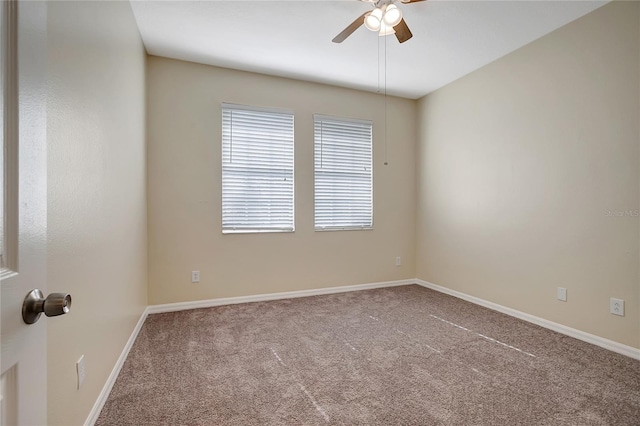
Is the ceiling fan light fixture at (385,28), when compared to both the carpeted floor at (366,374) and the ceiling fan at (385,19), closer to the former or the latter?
the ceiling fan at (385,19)

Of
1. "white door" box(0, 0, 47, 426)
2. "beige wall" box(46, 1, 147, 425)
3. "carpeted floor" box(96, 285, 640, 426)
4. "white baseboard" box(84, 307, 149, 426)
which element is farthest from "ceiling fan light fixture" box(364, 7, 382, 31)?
"white baseboard" box(84, 307, 149, 426)

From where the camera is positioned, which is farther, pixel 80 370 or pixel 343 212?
pixel 343 212

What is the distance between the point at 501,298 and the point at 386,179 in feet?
6.58

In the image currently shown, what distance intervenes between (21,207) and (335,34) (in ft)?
9.70

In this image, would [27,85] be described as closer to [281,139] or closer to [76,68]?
[76,68]

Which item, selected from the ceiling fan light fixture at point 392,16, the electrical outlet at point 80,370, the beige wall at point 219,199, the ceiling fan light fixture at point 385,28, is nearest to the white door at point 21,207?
the electrical outlet at point 80,370

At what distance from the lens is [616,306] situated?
2.42 metres

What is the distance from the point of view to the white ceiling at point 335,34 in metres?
2.52

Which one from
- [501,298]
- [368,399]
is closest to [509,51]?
[501,298]

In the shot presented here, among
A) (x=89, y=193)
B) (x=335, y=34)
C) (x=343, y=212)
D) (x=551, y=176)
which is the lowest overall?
(x=343, y=212)

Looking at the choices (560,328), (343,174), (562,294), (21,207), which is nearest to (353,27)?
(343,174)

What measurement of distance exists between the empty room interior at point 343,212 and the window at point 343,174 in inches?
1.2

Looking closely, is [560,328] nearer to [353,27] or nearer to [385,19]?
[385,19]

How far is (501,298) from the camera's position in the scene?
336cm
